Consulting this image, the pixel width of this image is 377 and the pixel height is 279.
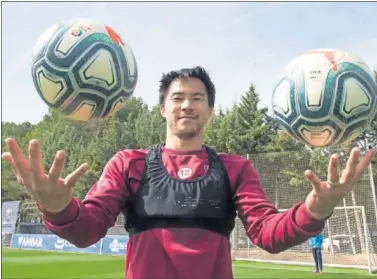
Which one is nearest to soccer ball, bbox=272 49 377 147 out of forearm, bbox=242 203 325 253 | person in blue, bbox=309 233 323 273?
forearm, bbox=242 203 325 253

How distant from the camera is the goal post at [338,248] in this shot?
1530cm

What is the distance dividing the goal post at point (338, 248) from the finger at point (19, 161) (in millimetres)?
13414

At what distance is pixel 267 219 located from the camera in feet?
7.15

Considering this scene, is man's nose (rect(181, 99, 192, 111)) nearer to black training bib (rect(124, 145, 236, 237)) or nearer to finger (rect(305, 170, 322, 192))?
black training bib (rect(124, 145, 236, 237))

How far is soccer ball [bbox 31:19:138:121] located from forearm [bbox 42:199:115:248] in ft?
7.29

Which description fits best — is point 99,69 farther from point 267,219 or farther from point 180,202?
point 267,219

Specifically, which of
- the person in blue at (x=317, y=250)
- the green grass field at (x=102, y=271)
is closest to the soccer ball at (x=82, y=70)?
the green grass field at (x=102, y=271)

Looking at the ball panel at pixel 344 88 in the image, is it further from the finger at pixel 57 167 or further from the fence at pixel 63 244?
the fence at pixel 63 244

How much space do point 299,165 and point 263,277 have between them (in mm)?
7071

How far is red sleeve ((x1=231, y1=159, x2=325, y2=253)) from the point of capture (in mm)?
1997

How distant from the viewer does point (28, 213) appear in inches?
1615

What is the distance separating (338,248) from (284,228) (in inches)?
595

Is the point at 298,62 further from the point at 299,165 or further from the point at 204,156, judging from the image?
the point at 299,165

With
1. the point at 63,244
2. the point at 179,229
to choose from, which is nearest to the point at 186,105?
the point at 179,229
